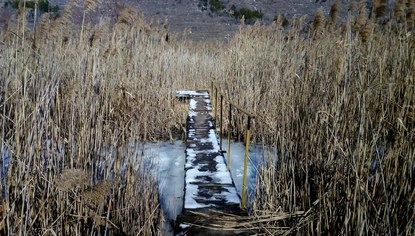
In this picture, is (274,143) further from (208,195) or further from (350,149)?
(350,149)

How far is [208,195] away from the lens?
2959mm

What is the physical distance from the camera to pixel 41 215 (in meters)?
1.83

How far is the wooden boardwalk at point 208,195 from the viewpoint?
2.41 m

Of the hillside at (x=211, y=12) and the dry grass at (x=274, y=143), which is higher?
the hillside at (x=211, y=12)

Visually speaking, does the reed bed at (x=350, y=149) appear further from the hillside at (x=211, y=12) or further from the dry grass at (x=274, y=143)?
the hillside at (x=211, y=12)

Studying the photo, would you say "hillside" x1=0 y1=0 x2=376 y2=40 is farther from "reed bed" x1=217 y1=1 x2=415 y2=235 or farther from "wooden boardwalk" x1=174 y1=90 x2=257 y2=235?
"reed bed" x1=217 y1=1 x2=415 y2=235

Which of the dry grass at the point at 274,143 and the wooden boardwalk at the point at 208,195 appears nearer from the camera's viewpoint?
the dry grass at the point at 274,143

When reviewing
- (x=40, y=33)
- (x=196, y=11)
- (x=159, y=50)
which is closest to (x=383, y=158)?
(x=40, y=33)

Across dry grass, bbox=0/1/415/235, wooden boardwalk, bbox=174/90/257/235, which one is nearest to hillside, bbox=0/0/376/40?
wooden boardwalk, bbox=174/90/257/235

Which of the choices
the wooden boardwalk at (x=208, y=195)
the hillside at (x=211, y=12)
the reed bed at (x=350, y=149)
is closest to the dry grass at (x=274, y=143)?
the reed bed at (x=350, y=149)

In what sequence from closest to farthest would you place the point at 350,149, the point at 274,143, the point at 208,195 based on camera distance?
the point at 350,149 < the point at 274,143 < the point at 208,195

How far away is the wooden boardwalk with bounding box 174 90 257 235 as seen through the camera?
2.41m

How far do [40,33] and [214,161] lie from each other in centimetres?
203

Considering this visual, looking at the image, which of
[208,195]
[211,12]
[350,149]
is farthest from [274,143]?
[211,12]
